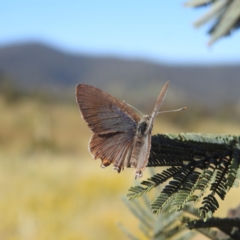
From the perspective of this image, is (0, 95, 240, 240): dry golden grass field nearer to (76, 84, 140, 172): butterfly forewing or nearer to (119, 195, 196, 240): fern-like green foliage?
(119, 195, 196, 240): fern-like green foliage

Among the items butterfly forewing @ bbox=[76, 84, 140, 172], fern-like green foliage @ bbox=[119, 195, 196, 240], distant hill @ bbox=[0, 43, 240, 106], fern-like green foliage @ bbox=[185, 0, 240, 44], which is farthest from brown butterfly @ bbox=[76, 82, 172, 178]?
distant hill @ bbox=[0, 43, 240, 106]

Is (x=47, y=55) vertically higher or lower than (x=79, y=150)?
higher

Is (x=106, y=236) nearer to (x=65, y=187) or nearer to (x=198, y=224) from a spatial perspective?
(x=65, y=187)

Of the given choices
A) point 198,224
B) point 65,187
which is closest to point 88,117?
point 198,224

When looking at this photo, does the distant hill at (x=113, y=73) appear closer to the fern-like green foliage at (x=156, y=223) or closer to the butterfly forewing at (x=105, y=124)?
the fern-like green foliage at (x=156, y=223)

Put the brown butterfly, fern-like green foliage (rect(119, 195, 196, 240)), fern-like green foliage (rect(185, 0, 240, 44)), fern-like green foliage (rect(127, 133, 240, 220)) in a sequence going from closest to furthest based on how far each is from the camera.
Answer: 1. fern-like green foliage (rect(127, 133, 240, 220))
2. the brown butterfly
3. fern-like green foliage (rect(119, 195, 196, 240))
4. fern-like green foliage (rect(185, 0, 240, 44))

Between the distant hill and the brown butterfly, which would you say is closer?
the brown butterfly

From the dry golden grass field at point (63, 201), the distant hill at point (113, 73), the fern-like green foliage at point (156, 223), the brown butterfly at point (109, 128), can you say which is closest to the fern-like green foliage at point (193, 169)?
the brown butterfly at point (109, 128)

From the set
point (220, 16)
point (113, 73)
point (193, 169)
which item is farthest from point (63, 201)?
point (113, 73)
